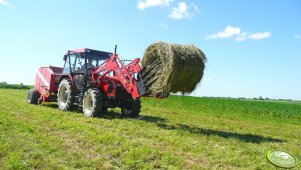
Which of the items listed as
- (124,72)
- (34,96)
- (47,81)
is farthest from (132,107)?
(34,96)

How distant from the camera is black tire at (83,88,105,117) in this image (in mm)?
12618

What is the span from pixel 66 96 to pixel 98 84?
7.93 feet

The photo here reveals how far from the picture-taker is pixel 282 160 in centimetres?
712

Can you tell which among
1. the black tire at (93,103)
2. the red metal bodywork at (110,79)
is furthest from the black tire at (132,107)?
the black tire at (93,103)

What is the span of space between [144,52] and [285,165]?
20.0ft

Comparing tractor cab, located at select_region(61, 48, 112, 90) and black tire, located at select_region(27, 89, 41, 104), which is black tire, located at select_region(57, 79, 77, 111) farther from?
black tire, located at select_region(27, 89, 41, 104)

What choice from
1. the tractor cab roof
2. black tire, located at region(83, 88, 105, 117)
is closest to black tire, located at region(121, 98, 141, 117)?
black tire, located at region(83, 88, 105, 117)

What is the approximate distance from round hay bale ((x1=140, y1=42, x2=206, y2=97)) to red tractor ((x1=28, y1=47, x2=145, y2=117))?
1.25 feet

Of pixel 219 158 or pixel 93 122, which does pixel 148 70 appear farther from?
pixel 219 158

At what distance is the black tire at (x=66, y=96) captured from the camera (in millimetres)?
14305

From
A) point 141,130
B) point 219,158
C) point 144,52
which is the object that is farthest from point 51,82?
point 219,158

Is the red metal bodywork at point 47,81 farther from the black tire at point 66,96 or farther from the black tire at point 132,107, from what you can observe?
the black tire at point 132,107

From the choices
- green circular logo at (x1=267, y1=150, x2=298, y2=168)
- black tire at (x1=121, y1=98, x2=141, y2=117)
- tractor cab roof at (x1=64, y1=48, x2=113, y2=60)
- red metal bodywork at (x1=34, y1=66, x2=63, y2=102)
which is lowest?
green circular logo at (x1=267, y1=150, x2=298, y2=168)

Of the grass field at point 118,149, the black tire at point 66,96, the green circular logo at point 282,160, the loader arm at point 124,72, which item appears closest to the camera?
the grass field at point 118,149
